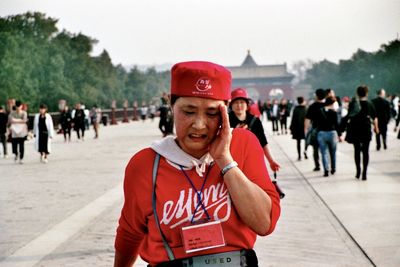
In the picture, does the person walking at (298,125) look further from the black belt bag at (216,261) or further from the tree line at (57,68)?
the tree line at (57,68)

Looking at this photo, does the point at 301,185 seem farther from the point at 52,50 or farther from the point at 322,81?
the point at 322,81

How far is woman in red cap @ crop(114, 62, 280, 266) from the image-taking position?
2.45 m

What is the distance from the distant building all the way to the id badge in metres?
130

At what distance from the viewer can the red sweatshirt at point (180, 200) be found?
2494 mm

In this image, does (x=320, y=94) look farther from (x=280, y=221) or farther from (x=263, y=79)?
(x=263, y=79)

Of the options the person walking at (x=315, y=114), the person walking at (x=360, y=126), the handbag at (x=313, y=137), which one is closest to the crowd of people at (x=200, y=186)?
the person walking at (x=360, y=126)

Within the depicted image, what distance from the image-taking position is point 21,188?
12.0 metres

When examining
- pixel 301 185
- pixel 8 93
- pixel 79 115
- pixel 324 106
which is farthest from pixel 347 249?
pixel 8 93

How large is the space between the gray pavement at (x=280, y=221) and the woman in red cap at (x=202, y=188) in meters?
3.46

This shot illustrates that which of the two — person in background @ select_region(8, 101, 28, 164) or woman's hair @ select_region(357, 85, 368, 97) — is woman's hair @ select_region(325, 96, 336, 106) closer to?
woman's hair @ select_region(357, 85, 368, 97)

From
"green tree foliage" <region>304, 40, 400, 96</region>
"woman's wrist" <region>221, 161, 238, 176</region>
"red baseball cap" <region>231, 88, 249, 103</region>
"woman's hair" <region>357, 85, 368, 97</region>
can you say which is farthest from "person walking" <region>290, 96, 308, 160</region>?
"green tree foliage" <region>304, 40, 400, 96</region>

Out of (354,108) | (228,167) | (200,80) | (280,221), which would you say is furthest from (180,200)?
(354,108)

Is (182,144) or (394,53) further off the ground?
(394,53)

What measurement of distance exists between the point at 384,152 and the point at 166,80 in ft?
275
